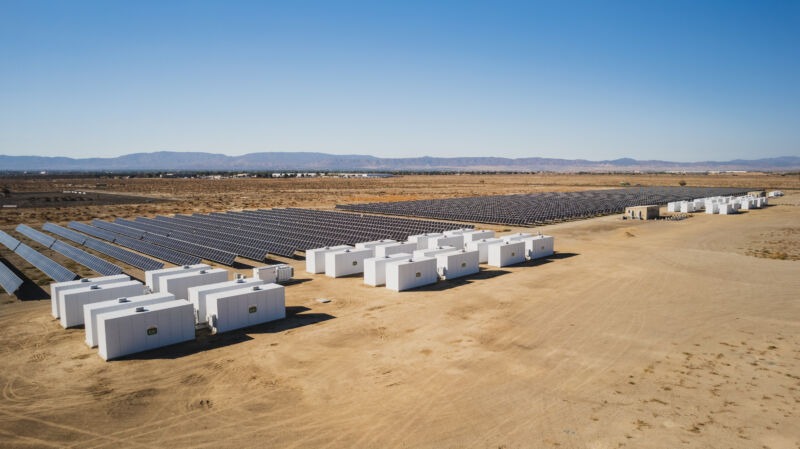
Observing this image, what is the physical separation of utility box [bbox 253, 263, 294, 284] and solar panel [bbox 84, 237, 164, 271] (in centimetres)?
703

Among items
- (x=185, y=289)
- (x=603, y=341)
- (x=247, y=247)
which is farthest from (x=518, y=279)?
(x=247, y=247)

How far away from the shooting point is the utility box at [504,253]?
29.8 metres

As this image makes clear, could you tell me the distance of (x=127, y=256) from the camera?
3147 centimetres

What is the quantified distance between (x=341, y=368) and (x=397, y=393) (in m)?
2.43

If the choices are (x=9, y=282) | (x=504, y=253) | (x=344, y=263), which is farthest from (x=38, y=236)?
(x=504, y=253)

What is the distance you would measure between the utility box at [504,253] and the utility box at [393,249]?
516 centimetres

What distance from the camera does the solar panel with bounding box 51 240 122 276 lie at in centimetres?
2648

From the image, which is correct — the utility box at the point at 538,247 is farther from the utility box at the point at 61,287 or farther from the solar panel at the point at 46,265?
the solar panel at the point at 46,265

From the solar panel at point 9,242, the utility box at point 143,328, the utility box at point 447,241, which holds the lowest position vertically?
the utility box at point 143,328

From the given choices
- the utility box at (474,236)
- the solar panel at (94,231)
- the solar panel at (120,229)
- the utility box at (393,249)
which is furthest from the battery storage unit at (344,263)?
the solar panel at (94,231)

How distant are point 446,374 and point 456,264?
501 inches

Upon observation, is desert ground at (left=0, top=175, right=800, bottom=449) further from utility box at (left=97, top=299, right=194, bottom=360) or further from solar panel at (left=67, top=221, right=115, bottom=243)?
solar panel at (left=67, top=221, right=115, bottom=243)

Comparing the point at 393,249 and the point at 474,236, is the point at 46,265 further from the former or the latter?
the point at 474,236

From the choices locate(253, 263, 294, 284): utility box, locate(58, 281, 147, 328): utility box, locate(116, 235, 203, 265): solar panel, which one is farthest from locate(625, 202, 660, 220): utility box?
locate(58, 281, 147, 328): utility box
